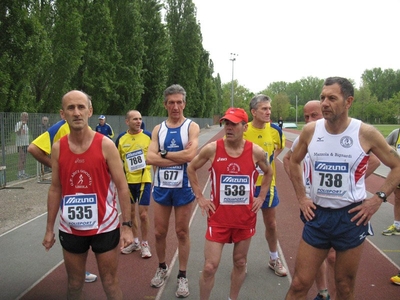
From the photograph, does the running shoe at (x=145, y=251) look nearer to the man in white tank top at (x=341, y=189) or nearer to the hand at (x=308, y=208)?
the man in white tank top at (x=341, y=189)

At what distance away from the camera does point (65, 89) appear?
60.7 ft

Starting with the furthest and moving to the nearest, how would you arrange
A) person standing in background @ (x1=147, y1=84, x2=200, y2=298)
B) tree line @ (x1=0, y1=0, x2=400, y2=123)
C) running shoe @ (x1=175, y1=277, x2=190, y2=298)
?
1. tree line @ (x1=0, y1=0, x2=400, y2=123)
2. person standing in background @ (x1=147, y1=84, x2=200, y2=298)
3. running shoe @ (x1=175, y1=277, x2=190, y2=298)

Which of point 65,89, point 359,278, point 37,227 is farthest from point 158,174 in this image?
point 65,89

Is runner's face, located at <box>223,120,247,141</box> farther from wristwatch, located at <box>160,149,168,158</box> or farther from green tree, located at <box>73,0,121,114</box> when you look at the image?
green tree, located at <box>73,0,121,114</box>

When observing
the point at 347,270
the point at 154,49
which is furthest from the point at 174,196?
the point at 154,49

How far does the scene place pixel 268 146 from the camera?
4.90 m

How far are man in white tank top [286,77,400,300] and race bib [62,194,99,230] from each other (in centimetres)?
178

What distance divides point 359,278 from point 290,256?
1.02 m

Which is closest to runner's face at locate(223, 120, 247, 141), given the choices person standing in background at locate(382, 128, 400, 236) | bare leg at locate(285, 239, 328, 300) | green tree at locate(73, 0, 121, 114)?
bare leg at locate(285, 239, 328, 300)

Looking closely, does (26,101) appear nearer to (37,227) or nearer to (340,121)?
(37,227)

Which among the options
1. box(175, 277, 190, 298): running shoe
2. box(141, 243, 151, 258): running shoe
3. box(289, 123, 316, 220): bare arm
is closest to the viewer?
box(289, 123, 316, 220): bare arm

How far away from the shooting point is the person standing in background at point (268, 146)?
15.6ft

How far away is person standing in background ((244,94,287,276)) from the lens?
15.6 feet

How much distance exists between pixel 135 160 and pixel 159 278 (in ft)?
6.16
